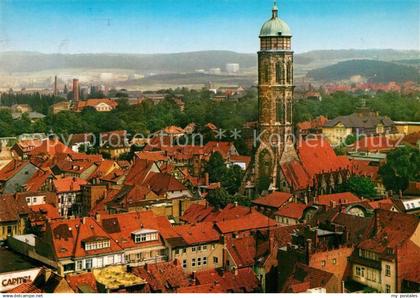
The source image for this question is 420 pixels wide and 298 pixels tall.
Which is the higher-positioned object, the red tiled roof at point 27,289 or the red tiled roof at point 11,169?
the red tiled roof at point 27,289

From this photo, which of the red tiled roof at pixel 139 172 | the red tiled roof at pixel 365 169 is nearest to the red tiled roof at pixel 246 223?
the red tiled roof at pixel 139 172

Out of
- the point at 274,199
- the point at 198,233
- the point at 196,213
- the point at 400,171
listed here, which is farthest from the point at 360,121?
the point at 198,233

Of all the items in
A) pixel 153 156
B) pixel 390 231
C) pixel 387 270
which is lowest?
pixel 153 156

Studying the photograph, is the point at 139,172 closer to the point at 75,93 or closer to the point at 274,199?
the point at 274,199

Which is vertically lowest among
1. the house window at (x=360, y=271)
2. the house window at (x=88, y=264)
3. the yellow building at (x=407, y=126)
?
the yellow building at (x=407, y=126)

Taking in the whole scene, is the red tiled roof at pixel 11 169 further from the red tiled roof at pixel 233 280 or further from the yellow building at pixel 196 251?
the red tiled roof at pixel 233 280

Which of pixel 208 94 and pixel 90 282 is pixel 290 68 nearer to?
pixel 90 282

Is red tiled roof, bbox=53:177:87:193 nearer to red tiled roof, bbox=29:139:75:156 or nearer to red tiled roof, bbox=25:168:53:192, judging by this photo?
red tiled roof, bbox=25:168:53:192
